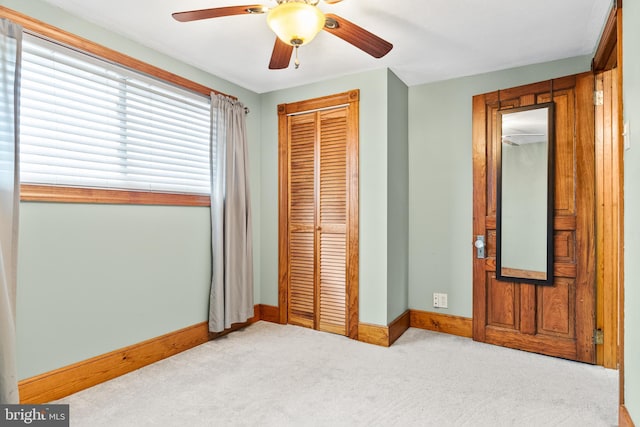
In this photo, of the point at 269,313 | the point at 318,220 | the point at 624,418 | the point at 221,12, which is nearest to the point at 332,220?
the point at 318,220

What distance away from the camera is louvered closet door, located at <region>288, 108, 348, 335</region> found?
339 centimetres

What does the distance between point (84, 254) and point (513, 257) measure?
320cm

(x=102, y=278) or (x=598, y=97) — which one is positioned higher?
(x=598, y=97)

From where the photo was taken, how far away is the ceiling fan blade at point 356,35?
6.05ft

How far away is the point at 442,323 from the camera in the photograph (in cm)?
342

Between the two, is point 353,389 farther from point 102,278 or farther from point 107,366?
point 102,278

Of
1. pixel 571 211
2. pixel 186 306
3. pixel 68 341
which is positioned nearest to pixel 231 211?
pixel 186 306

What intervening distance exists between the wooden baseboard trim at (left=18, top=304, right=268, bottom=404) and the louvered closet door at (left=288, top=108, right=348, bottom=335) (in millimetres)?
936

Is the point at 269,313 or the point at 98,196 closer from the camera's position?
the point at 98,196

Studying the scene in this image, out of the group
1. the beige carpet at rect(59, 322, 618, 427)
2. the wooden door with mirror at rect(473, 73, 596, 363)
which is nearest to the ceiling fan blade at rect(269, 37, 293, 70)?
the wooden door with mirror at rect(473, 73, 596, 363)

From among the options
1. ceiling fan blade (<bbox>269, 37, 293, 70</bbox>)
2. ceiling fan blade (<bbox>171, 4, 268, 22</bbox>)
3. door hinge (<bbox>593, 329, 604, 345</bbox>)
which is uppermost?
ceiling fan blade (<bbox>171, 4, 268, 22</bbox>)

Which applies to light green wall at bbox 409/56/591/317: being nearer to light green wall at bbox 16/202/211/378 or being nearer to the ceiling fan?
the ceiling fan

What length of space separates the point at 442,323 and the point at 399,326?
44 centimetres

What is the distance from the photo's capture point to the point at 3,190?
191 centimetres
